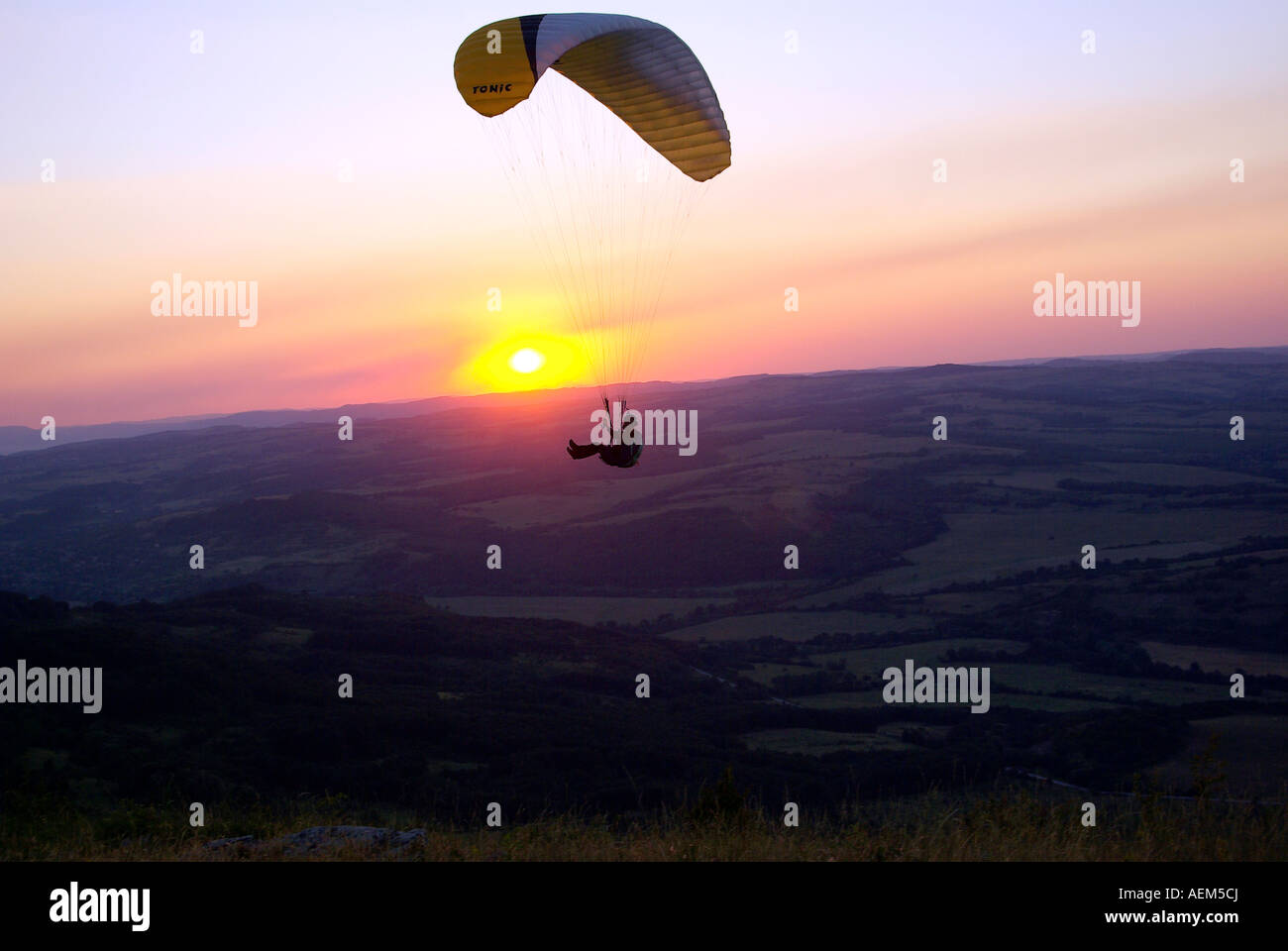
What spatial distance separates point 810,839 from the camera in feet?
24.0

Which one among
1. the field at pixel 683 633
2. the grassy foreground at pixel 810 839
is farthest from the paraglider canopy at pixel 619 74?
the grassy foreground at pixel 810 839

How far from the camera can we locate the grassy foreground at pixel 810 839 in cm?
656

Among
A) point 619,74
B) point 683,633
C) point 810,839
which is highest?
point 619,74

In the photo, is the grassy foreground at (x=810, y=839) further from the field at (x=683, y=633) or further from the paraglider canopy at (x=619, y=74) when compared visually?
the paraglider canopy at (x=619, y=74)

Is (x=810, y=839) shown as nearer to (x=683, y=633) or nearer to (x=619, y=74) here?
(x=619, y=74)

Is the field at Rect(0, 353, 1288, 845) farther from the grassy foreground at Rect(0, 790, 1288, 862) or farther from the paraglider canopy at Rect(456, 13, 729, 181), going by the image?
the paraglider canopy at Rect(456, 13, 729, 181)

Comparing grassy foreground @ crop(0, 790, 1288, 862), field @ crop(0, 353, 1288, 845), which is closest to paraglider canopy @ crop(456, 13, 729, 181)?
field @ crop(0, 353, 1288, 845)

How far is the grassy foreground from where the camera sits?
6.56 metres

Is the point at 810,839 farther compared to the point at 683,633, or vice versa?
the point at 683,633

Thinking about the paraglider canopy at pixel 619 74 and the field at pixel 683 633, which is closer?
the paraglider canopy at pixel 619 74

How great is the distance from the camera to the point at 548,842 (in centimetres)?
727

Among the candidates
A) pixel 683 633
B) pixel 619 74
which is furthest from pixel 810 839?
pixel 683 633
